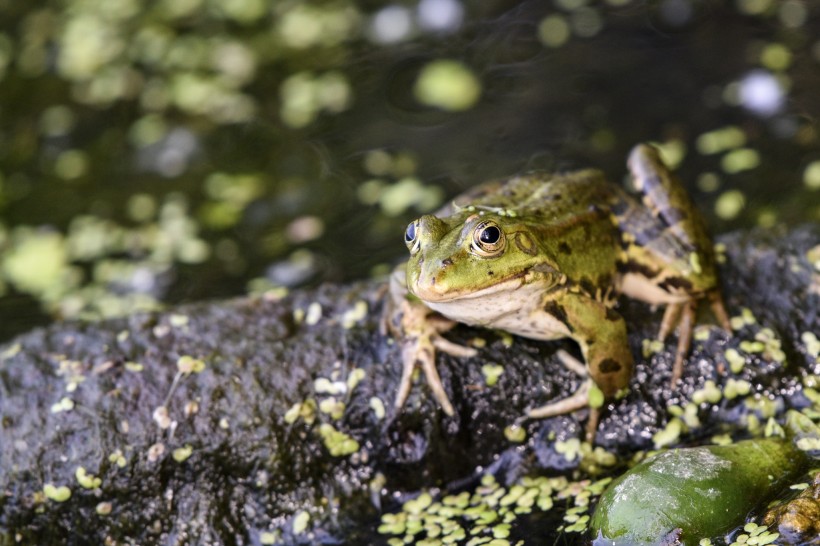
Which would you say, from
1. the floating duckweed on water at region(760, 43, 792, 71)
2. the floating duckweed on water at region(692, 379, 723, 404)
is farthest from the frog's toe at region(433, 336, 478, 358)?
the floating duckweed on water at region(760, 43, 792, 71)

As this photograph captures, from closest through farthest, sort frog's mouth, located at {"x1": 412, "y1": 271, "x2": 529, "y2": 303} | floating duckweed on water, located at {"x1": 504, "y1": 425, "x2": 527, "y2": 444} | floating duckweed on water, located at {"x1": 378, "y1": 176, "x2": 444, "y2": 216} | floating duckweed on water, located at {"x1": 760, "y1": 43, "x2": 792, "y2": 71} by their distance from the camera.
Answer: frog's mouth, located at {"x1": 412, "y1": 271, "x2": 529, "y2": 303} < floating duckweed on water, located at {"x1": 504, "y1": 425, "x2": 527, "y2": 444} < floating duckweed on water, located at {"x1": 378, "y1": 176, "x2": 444, "y2": 216} < floating duckweed on water, located at {"x1": 760, "y1": 43, "x2": 792, "y2": 71}

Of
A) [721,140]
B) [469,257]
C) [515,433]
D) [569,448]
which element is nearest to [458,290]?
[469,257]

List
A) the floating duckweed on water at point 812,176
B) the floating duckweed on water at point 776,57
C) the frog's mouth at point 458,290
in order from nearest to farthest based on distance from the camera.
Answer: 1. the frog's mouth at point 458,290
2. the floating duckweed on water at point 812,176
3. the floating duckweed on water at point 776,57

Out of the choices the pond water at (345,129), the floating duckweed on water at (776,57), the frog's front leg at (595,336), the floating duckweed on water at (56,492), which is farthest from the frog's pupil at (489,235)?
the floating duckweed on water at (776,57)

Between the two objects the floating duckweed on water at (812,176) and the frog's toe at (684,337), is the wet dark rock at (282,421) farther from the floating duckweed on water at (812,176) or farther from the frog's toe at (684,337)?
the floating duckweed on water at (812,176)

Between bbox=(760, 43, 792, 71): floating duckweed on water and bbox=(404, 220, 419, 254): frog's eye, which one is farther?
bbox=(760, 43, 792, 71): floating duckweed on water

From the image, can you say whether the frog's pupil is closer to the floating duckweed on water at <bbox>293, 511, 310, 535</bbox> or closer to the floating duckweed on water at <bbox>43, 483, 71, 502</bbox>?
the floating duckweed on water at <bbox>293, 511, 310, 535</bbox>

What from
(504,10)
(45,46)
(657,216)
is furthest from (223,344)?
(45,46)

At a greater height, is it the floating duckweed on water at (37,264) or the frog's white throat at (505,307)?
the floating duckweed on water at (37,264)

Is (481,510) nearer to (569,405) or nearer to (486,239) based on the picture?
(569,405)
